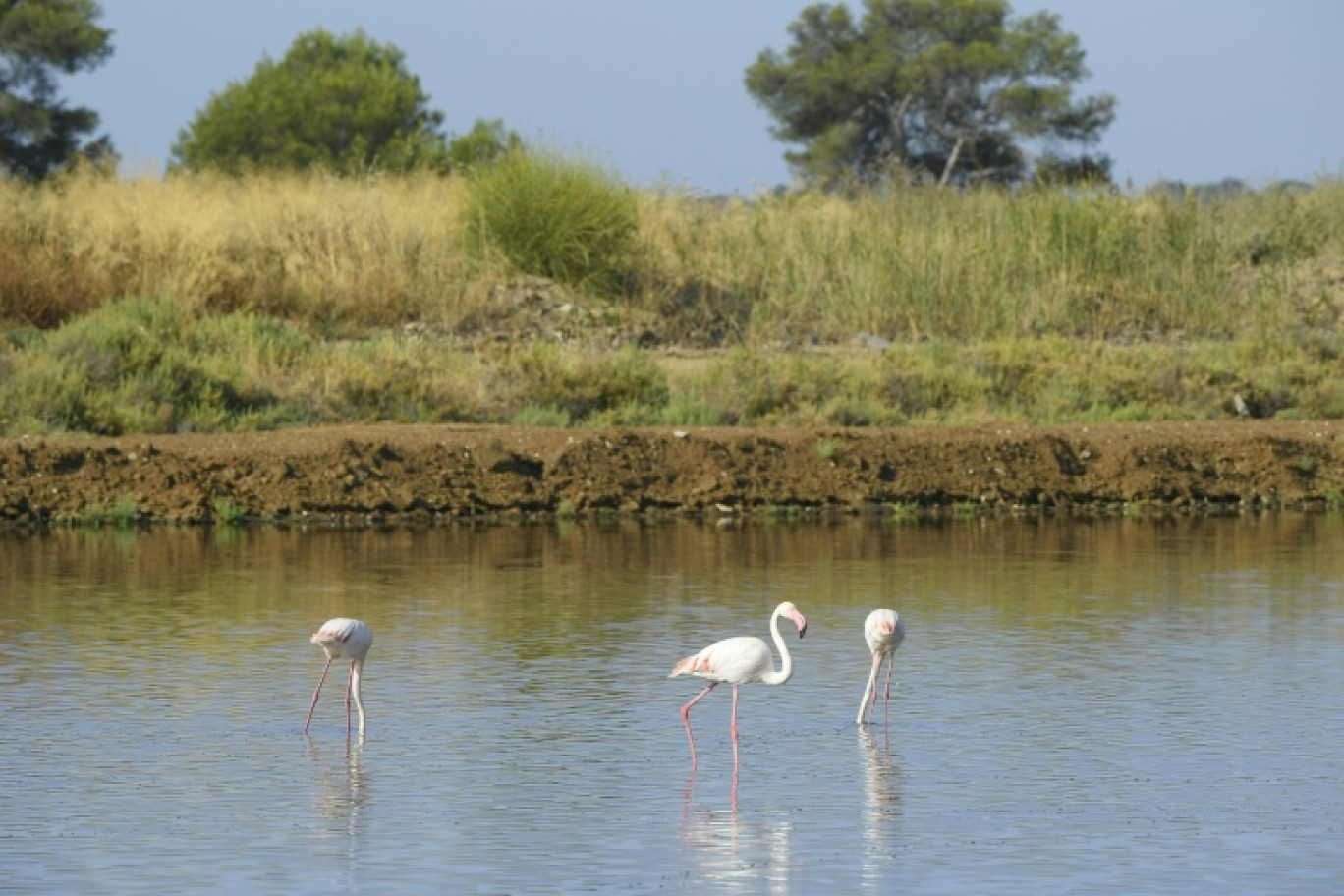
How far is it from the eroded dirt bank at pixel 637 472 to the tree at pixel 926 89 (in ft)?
132

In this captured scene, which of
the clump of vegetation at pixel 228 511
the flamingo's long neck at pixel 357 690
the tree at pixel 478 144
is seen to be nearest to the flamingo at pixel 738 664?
the flamingo's long neck at pixel 357 690

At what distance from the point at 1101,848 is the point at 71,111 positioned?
51816 mm

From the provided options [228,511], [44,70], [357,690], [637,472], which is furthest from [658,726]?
[44,70]

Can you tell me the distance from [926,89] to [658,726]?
5571 centimetres

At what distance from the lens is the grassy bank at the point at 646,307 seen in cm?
2467

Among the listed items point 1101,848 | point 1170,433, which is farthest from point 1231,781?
point 1170,433

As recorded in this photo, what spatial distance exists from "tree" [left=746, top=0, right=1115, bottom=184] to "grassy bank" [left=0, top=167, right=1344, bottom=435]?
1121 inches

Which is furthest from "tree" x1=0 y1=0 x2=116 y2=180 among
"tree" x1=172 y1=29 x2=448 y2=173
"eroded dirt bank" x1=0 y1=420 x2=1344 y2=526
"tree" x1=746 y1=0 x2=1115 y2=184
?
"eroded dirt bank" x1=0 y1=420 x2=1344 y2=526

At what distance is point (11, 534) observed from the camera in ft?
62.6

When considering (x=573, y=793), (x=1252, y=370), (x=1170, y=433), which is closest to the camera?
(x=573, y=793)

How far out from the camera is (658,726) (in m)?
11.0

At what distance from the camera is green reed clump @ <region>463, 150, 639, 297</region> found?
104 feet

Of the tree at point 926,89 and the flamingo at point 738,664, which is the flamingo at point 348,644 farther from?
the tree at point 926,89

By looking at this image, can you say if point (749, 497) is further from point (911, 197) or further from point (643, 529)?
point (911, 197)
